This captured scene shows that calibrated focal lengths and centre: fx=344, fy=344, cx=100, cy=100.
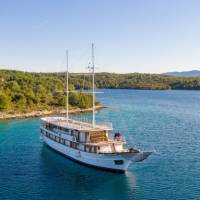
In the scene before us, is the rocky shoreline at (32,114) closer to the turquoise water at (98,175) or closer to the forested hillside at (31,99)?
the forested hillside at (31,99)

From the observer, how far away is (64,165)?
1722 inches

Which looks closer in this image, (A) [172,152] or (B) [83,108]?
(A) [172,152]

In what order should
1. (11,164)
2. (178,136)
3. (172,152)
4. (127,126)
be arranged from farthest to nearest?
(127,126)
(178,136)
(172,152)
(11,164)

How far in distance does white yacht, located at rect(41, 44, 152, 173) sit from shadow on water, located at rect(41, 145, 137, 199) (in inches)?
41.2

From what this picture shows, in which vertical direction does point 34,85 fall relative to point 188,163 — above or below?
above

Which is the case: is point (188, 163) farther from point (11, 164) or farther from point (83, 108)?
point (83, 108)

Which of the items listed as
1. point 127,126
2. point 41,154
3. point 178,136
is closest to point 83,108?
point 127,126

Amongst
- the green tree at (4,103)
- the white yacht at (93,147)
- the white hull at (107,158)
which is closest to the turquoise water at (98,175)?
the white hull at (107,158)

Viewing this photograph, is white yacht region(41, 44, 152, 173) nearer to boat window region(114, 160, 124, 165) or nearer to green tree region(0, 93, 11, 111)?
boat window region(114, 160, 124, 165)

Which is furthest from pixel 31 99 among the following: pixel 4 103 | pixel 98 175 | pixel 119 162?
pixel 119 162

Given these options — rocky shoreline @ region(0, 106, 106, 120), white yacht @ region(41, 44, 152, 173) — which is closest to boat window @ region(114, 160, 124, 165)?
white yacht @ region(41, 44, 152, 173)

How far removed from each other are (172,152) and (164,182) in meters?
12.9

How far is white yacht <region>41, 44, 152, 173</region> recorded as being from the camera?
128 ft

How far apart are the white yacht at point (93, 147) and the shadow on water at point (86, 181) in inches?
41.2
